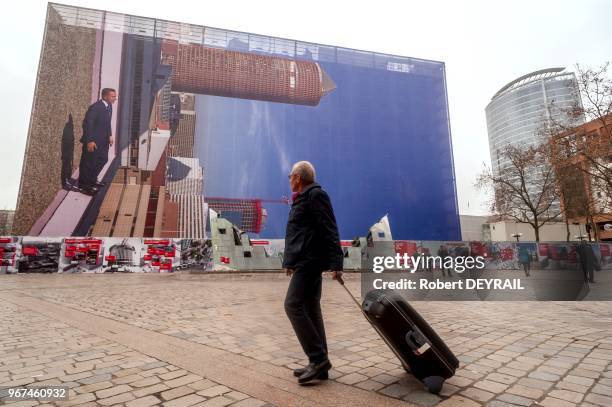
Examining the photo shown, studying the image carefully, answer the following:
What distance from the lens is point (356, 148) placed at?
37.2 metres

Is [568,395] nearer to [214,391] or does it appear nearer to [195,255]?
[214,391]

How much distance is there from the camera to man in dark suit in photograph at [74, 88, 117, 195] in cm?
2991

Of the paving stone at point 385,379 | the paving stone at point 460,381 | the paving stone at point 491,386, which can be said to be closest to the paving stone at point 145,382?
the paving stone at point 385,379

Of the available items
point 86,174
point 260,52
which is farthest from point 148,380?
point 260,52

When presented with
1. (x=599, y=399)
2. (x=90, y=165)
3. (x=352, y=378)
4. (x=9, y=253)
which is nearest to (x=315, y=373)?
(x=352, y=378)

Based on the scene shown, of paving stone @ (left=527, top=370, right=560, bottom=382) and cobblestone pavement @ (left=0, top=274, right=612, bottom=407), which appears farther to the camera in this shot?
paving stone @ (left=527, top=370, right=560, bottom=382)

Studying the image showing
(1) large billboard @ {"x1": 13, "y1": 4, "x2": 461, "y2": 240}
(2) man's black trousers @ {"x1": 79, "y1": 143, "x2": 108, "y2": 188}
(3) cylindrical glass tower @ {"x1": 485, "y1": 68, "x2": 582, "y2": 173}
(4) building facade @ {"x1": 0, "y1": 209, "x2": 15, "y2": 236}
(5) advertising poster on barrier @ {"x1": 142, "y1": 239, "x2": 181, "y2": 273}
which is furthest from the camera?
(3) cylindrical glass tower @ {"x1": 485, "y1": 68, "x2": 582, "y2": 173}

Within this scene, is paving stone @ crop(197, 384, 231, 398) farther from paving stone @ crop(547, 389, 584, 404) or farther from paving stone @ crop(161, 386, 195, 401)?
paving stone @ crop(547, 389, 584, 404)

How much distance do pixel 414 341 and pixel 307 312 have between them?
0.79 meters

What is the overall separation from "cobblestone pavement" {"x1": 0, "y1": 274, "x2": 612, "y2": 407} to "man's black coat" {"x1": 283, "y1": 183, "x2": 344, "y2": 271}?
34.5 inches

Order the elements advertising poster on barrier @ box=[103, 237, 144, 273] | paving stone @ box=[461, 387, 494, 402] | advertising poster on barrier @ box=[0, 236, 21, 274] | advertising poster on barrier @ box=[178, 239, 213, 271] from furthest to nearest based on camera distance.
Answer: advertising poster on barrier @ box=[178, 239, 213, 271] < advertising poster on barrier @ box=[103, 237, 144, 273] < advertising poster on barrier @ box=[0, 236, 21, 274] < paving stone @ box=[461, 387, 494, 402]

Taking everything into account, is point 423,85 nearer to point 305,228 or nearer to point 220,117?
point 220,117

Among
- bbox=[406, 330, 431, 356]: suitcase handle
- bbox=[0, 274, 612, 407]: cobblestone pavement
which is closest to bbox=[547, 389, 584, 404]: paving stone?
bbox=[0, 274, 612, 407]: cobblestone pavement

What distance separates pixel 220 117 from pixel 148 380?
3397 cm
